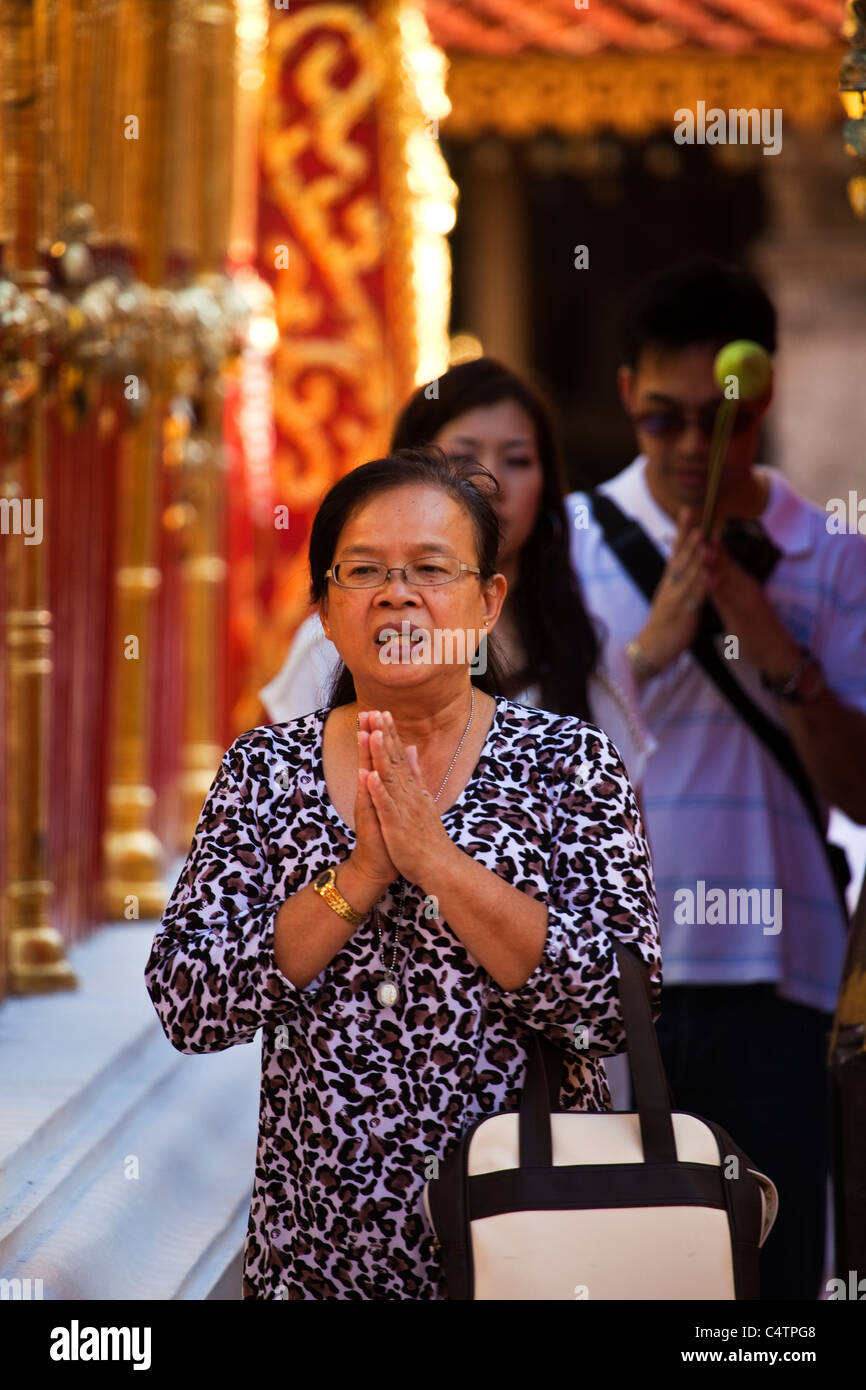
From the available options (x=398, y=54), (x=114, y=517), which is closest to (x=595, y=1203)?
(x=114, y=517)

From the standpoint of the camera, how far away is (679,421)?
2832 mm

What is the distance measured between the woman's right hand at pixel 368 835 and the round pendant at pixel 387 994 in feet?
0.37

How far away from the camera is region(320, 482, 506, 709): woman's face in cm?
181

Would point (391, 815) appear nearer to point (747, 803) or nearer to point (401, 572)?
point (401, 572)

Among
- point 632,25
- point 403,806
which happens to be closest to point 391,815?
point 403,806

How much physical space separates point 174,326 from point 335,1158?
9.31 feet

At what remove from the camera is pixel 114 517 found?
4.30m

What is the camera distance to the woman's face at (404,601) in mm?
1811

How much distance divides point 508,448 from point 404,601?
0.91m

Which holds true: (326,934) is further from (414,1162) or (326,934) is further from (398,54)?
(398,54)

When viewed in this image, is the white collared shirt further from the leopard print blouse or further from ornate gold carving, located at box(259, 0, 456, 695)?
ornate gold carving, located at box(259, 0, 456, 695)

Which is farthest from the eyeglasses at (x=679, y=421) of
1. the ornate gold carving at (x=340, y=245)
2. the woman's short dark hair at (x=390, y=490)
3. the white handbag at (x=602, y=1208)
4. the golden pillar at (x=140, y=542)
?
the ornate gold carving at (x=340, y=245)

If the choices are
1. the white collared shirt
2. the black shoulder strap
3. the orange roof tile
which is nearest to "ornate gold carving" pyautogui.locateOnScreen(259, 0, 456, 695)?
the orange roof tile

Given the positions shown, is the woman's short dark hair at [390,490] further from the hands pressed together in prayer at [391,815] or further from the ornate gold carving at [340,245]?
the ornate gold carving at [340,245]
